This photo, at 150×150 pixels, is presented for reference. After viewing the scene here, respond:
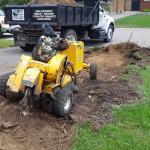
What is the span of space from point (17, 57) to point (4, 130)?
383 inches

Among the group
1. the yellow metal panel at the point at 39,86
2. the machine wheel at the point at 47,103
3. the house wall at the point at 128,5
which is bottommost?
the house wall at the point at 128,5

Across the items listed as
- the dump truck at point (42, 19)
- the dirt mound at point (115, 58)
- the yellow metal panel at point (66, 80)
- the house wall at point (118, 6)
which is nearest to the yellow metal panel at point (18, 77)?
the yellow metal panel at point (66, 80)

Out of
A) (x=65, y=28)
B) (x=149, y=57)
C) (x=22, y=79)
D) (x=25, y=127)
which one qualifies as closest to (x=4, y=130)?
(x=25, y=127)

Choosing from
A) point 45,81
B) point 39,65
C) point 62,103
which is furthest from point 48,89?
point 39,65

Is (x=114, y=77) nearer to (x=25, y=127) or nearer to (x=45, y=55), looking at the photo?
(x=45, y=55)

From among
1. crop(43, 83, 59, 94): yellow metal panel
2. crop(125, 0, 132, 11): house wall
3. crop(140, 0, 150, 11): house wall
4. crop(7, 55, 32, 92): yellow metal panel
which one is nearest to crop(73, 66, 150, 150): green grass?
crop(43, 83, 59, 94): yellow metal panel

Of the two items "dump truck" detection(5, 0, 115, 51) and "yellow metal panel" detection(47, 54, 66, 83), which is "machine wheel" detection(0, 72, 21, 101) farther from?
"dump truck" detection(5, 0, 115, 51)

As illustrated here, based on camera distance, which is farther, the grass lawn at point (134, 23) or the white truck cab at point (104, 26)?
the grass lawn at point (134, 23)

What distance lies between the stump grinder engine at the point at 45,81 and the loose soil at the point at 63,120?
0.59 feet

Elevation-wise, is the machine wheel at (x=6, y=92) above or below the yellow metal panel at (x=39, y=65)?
below

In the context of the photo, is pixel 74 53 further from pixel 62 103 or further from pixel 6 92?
pixel 6 92

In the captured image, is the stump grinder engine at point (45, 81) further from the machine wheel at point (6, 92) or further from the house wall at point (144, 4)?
the house wall at point (144, 4)

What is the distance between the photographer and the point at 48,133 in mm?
7258

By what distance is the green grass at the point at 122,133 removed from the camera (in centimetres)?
692
